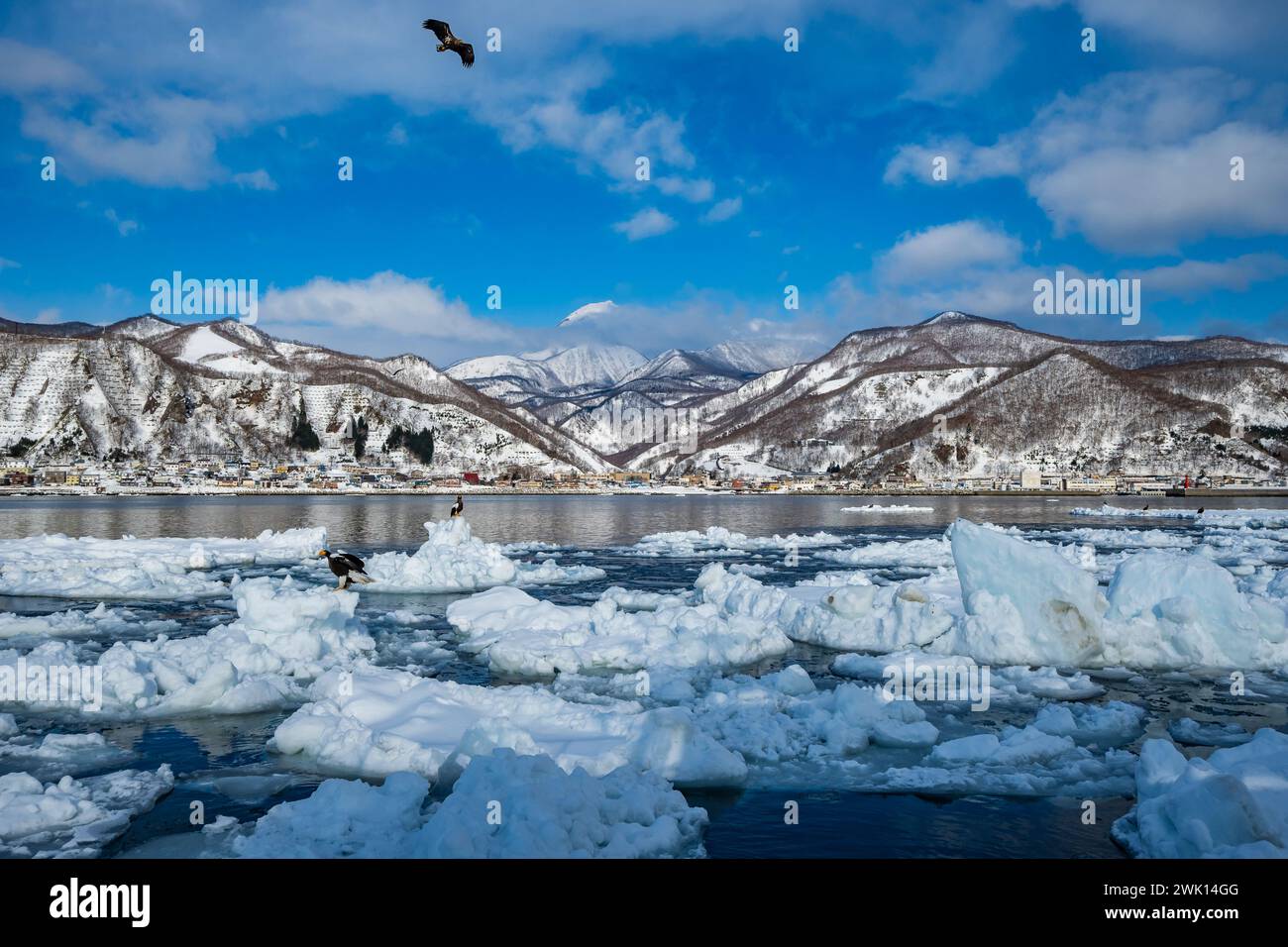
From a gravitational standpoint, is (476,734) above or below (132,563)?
below

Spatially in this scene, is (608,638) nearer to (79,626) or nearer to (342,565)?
(342,565)

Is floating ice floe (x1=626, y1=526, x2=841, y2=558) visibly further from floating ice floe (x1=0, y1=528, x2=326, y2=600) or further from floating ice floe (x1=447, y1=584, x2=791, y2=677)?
floating ice floe (x1=447, y1=584, x2=791, y2=677)

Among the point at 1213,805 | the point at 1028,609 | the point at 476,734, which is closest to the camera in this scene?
the point at 1213,805

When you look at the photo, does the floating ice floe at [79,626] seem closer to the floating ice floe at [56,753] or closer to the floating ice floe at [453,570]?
the floating ice floe at [56,753]

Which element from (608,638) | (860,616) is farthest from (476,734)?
(860,616)

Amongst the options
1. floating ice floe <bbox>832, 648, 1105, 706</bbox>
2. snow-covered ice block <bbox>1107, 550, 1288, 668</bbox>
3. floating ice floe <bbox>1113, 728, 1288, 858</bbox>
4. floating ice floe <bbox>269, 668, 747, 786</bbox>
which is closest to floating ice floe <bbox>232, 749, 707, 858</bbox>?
floating ice floe <bbox>269, 668, 747, 786</bbox>
